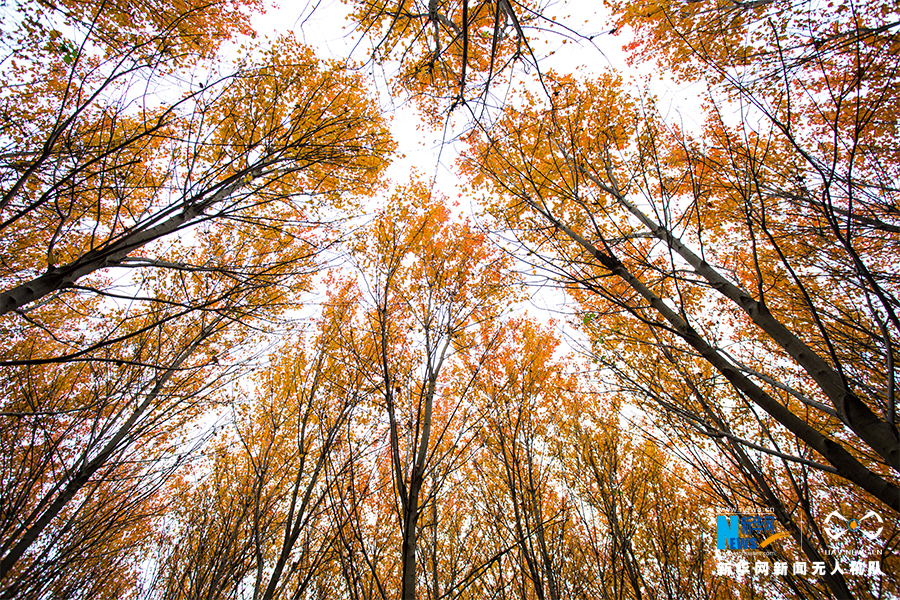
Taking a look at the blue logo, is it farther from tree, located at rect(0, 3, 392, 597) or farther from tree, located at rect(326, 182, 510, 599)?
tree, located at rect(0, 3, 392, 597)

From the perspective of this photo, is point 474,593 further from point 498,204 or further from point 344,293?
point 498,204

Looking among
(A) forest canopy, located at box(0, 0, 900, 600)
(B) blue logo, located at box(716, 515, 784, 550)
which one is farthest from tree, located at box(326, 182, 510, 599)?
(B) blue logo, located at box(716, 515, 784, 550)

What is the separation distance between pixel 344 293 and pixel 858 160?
271 inches

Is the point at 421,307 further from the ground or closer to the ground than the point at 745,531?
further from the ground

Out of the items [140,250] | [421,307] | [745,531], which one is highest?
[140,250]

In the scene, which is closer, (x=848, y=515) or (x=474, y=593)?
(x=848, y=515)

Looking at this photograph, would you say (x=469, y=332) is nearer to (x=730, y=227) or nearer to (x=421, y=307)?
(x=421, y=307)

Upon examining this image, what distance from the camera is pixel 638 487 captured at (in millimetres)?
6148

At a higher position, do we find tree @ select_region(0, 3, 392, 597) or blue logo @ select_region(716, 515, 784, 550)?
tree @ select_region(0, 3, 392, 597)

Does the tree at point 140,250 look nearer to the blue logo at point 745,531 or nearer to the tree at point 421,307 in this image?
the tree at point 421,307

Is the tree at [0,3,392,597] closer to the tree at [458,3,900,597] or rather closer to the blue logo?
the tree at [458,3,900,597]

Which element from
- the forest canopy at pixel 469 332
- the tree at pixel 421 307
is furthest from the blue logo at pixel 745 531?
the tree at pixel 421 307

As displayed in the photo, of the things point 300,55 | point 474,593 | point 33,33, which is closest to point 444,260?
point 300,55

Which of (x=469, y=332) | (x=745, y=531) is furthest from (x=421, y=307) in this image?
(x=745, y=531)
